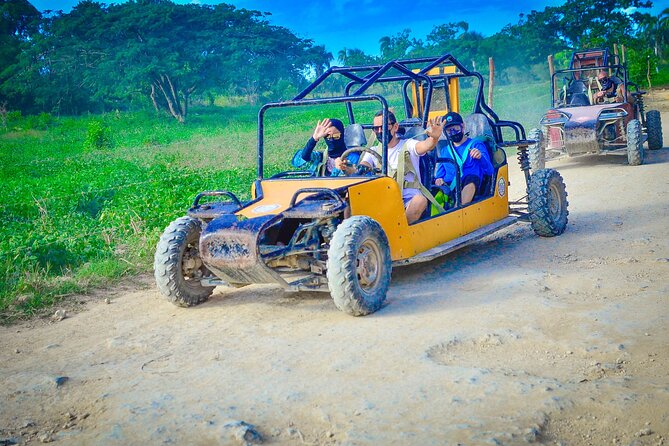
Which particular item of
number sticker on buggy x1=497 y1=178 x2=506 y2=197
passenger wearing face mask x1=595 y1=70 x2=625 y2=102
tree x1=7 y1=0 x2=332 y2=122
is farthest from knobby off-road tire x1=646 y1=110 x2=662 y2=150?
tree x1=7 y1=0 x2=332 y2=122

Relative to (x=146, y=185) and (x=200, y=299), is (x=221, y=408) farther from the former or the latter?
(x=146, y=185)

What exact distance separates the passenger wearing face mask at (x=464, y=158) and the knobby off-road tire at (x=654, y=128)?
8.87 meters

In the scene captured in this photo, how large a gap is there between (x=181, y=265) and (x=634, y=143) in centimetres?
990

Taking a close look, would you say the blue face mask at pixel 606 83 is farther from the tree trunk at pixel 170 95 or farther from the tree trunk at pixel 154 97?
the tree trunk at pixel 154 97

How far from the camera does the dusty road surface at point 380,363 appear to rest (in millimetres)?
4027

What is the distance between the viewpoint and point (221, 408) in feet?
14.3

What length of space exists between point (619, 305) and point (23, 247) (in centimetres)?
627

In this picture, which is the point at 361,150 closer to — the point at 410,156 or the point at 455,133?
the point at 410,156

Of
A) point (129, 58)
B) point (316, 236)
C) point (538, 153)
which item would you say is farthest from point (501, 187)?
point (129, 58)

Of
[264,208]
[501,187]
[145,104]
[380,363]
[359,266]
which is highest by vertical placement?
[145,104]

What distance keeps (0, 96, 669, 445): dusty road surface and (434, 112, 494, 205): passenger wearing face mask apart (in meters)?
0.89

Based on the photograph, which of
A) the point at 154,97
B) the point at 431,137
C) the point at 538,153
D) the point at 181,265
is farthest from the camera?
the point at 154,97

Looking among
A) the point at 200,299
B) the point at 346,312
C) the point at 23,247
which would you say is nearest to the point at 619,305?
the point at 346,312

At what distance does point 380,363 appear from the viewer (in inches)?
194
